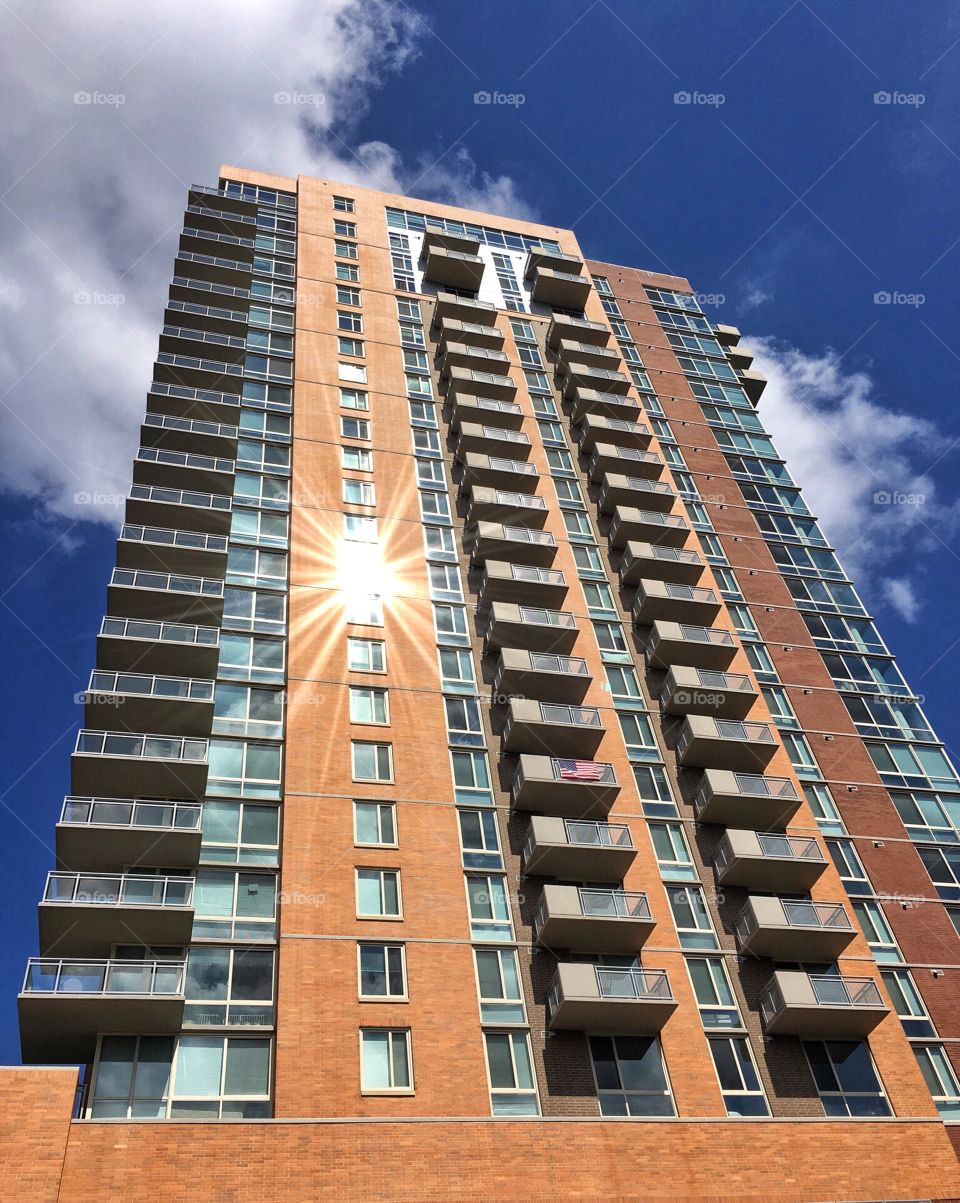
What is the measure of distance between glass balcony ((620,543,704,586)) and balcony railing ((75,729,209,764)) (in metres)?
17.4

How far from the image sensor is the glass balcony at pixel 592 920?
973 inches

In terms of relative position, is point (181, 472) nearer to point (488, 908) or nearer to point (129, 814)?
point (129, 814)

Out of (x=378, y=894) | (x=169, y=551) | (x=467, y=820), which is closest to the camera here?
(x=378, y=894)

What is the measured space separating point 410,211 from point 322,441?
889 inches

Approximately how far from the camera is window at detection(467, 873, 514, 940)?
82.0 feet

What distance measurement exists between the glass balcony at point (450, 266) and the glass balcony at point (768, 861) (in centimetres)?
3310

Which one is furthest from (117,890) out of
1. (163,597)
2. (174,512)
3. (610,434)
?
(610,434)

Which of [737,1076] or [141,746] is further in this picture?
[141,746]

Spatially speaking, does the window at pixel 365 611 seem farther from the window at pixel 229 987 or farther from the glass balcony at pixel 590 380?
the glass balcony at pixel 590 380

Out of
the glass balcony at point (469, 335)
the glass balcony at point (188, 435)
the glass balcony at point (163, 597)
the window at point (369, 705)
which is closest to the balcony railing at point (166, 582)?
the glass balcony at point (163, 597)

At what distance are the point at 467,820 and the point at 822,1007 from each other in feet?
32.7

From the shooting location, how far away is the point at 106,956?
23.0 metres

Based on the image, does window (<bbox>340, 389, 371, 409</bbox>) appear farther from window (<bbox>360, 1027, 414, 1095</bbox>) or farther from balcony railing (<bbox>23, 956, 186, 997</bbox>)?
window (<bbox>360, 1027, 414, 1095</bbox>)

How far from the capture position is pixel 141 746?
25625mm
